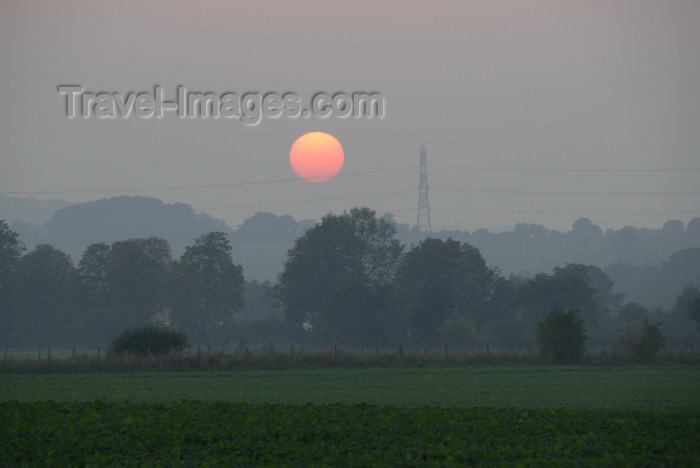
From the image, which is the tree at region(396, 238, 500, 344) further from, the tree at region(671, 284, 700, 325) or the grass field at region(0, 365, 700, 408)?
A: the grass field at region(0, 365, 700, 408)

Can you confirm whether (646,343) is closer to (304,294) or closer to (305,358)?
(305,358)

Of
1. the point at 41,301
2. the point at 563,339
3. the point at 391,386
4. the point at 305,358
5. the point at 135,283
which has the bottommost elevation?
the point at 391,386

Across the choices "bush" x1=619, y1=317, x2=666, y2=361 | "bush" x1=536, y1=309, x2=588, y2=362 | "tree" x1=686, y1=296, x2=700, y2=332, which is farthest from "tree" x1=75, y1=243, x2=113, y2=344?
"tree" x1=686, y1=296, x2=700, y2=332

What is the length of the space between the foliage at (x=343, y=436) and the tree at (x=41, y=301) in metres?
83.1

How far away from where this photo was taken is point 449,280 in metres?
102

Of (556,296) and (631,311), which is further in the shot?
(631,311)

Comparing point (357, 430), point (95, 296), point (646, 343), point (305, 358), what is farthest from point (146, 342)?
point (95, 296)

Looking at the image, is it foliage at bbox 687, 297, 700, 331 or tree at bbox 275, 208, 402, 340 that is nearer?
foliage at bbox 687, 297, 700, 331

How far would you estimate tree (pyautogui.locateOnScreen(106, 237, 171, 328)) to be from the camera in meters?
104

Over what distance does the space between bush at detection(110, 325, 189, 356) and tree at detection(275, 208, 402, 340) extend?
45.9 metres

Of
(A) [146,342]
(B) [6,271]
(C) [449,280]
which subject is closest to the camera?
(A) [146,342]

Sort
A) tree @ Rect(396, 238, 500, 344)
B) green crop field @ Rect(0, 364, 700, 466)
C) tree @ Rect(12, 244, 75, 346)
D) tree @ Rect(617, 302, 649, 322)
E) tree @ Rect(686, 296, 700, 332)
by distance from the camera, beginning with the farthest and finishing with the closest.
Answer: tree @ Rect(617, 302, 649, 322)
tree @ Rect(12, 244, 75, 346)
tree @ Rect(396, 238, 500, 344)
tree @ Rect(686, 296, 700, 332)
green crop field @ Rect(0, 364, 700, 466)

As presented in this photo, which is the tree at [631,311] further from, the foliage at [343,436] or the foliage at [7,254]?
the foliage at [343,436]

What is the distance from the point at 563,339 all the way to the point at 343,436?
41527mm
